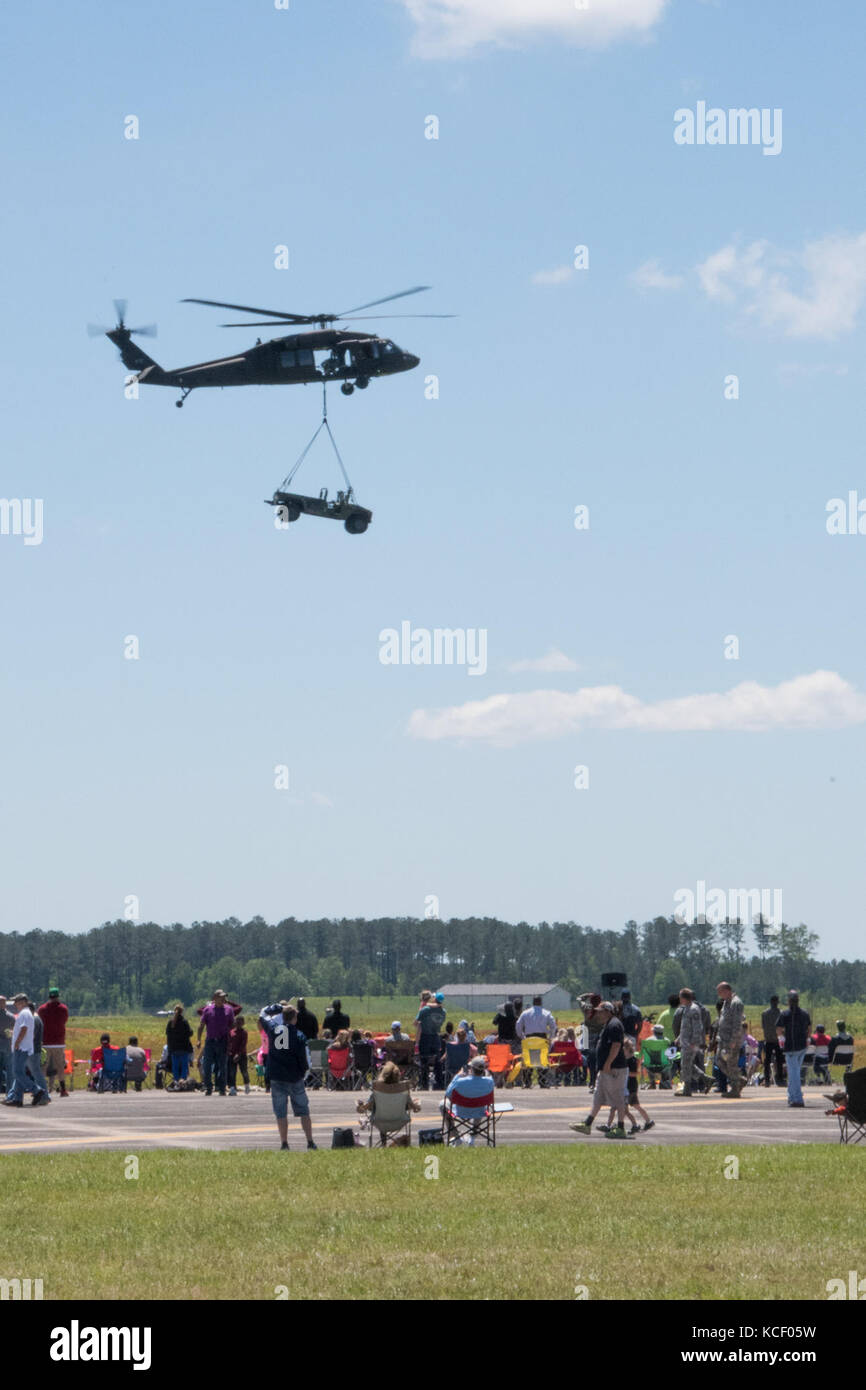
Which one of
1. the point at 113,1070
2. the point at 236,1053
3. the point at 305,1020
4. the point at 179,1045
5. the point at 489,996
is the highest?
the point at 305,1020

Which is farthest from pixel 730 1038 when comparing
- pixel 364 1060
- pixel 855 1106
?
pixel 855 1106

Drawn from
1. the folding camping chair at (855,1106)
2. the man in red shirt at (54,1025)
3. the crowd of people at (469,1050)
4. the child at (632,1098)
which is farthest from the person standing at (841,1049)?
the man in red shirt at (54,1025)

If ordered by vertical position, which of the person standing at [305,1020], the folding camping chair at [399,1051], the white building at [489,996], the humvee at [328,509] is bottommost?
the white building at [489,996]

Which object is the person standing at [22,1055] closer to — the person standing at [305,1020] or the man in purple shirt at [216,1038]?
the man in purple shirt at [216,1038]

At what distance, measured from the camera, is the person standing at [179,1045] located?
2977cm

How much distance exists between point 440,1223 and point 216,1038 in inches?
604

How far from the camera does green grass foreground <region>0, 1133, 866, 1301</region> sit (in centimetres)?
1116

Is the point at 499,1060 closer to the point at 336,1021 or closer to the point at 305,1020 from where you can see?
the point at 336,1021

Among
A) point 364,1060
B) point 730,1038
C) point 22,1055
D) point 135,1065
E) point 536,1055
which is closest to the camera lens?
point 730,1038

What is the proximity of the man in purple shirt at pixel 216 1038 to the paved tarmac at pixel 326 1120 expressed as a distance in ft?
1.21

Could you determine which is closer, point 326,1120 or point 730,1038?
point 326,1120

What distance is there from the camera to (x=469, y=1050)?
89.8 ft

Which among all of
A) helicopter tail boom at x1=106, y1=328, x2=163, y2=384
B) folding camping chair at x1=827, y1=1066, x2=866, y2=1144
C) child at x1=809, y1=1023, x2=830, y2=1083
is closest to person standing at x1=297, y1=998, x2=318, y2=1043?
folding camping chair at x1=827, y1=1066, x2=866, y2=1144
